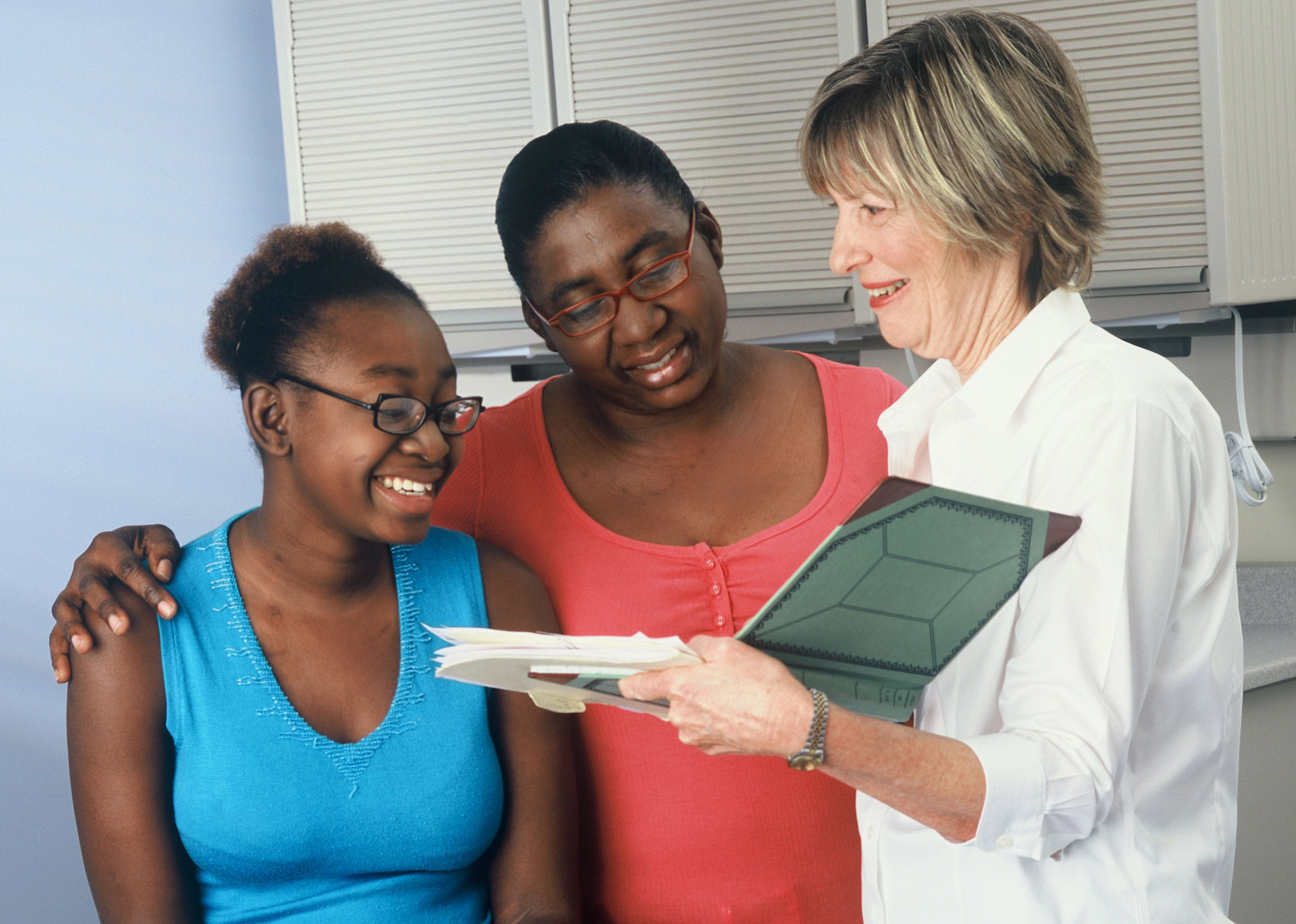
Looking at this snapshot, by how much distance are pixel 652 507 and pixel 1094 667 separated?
64cm

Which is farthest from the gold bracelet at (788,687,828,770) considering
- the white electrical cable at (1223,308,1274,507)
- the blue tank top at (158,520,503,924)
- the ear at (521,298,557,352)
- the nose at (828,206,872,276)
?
the white electrical cable at (1223,308,1274,507)

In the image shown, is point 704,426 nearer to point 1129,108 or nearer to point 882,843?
point 882,843

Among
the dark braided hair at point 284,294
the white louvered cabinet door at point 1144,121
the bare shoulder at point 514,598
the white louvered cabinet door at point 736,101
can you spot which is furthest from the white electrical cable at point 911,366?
the dark braided hair at point 284,294

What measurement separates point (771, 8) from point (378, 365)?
1.51 meters

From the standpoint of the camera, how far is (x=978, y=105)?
97cm

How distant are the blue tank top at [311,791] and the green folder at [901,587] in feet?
1.64

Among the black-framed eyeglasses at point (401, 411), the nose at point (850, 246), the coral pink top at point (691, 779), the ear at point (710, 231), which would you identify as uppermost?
the ear at point (710, 231)

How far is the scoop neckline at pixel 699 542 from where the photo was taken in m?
1.34

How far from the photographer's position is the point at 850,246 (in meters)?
1.07

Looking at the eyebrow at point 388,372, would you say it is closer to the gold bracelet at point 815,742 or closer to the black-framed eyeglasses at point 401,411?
the black-framed eyeglasses at point 401,411

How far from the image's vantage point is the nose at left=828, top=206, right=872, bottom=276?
1069 millimetres

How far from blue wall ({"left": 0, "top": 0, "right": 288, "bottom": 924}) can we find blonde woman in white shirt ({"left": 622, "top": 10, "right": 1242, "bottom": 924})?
1973mm

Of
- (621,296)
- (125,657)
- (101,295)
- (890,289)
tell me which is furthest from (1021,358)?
(101,295)

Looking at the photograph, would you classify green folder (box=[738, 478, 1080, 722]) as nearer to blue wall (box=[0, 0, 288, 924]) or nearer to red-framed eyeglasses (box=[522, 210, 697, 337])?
red-framed eyeglasses (box=[522, 210, 697, 337])
